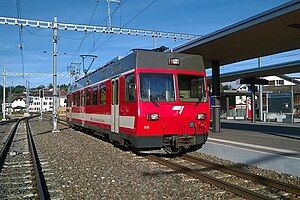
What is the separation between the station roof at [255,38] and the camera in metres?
11.1

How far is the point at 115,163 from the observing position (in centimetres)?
1079

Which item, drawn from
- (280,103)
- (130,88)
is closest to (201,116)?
(130,88)

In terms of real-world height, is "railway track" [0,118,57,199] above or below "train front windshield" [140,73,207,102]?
below

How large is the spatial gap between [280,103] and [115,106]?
23053 mm

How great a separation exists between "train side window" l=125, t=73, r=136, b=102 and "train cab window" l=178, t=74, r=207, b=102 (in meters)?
1.41

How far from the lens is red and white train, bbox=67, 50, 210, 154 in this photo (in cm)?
1096

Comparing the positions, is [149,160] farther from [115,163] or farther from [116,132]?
[116,132]

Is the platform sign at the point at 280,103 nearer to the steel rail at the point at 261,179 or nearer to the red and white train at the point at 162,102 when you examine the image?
the red and white train at the point at 162,102

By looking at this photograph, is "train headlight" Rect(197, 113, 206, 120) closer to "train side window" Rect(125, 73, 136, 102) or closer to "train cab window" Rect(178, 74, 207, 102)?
"train cab window" Rect(178, 74, 207, 102)

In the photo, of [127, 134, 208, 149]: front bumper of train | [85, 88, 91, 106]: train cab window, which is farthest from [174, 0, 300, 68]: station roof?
[85, 88, 91, 106]: train cab window

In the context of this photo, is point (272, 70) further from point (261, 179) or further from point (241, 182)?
point (241, 182)

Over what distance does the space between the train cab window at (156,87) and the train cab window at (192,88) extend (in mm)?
352

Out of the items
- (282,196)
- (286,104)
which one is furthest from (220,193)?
(286,104)

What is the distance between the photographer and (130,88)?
11.5 meters
